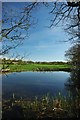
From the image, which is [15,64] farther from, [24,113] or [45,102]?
[45,102]

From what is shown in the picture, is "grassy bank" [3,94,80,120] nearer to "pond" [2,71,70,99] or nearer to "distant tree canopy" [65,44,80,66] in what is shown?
"distant tree canopy" [65,44,80,66]

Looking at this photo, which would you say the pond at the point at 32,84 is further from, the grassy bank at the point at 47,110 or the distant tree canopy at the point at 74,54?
the grassy bank at the point at 47,110

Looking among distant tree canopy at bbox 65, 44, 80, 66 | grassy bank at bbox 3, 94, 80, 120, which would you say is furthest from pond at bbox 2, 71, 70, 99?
grassy bank at bbox 3, 94, 80, 120

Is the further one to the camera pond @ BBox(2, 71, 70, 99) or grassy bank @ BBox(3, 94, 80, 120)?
pond @ BBox(2, 71, 70, 99)

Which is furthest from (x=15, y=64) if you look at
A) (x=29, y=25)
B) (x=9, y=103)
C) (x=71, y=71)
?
(x=71, y=71)

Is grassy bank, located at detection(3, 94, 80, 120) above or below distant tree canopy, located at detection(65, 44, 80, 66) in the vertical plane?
below

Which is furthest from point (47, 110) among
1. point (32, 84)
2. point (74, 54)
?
point (32, 84)

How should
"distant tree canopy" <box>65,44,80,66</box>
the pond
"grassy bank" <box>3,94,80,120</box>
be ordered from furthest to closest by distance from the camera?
the pond → "distant tree canopy" <box>65,44,80,66</box> → "grassy bank" <box>3,94,80,120</box>

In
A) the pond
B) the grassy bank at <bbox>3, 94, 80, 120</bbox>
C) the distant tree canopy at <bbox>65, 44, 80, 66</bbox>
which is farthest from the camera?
the pond

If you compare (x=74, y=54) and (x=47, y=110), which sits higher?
(x=74, y=54)

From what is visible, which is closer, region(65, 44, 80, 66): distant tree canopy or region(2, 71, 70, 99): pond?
region(65, 44, 80, 66): distant tree canopy

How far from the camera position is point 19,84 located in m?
11.2

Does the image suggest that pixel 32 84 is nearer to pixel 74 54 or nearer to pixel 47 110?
pixel 74 54

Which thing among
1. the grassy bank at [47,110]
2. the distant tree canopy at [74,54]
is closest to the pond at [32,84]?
the distant tree canopy at [74,54]
